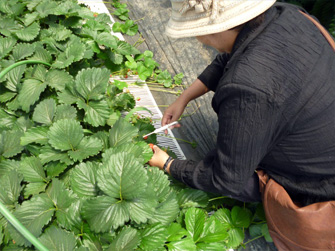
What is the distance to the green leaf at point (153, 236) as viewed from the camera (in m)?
0.99

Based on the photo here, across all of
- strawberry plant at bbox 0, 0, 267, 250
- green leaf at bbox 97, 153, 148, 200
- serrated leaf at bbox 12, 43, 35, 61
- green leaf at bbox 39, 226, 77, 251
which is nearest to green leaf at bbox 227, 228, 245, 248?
strawberry plant at bbox 0, 0, 267, 250

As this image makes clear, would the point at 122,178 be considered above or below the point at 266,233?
above

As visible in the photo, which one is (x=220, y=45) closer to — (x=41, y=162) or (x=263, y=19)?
(x=263, y=19)

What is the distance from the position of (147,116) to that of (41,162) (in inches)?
26.2

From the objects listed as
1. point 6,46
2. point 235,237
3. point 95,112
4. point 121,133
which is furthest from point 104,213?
point 6,46

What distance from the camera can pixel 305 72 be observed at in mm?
933

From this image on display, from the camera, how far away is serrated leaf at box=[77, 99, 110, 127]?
1225 millimetres

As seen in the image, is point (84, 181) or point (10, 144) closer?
point (84, 181)

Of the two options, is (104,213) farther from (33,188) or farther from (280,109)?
(280,109)

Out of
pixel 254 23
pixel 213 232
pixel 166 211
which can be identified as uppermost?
pixel 254 23

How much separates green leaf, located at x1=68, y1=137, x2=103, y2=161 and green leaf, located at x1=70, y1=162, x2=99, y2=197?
0.04 metres

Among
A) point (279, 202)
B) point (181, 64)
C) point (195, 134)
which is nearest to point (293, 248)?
point (279, 202)

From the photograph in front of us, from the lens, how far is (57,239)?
3.11 feet

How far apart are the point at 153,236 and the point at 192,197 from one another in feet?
0.94
